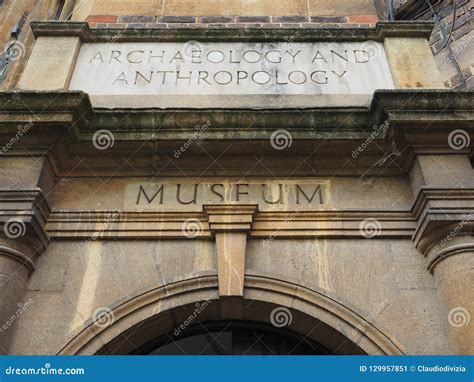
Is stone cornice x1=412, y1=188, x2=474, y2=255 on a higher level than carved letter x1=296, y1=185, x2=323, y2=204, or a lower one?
lower

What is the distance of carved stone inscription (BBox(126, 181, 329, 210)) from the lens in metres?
4.44

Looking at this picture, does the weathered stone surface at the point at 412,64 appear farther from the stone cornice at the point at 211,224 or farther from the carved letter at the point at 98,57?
the carved letter at the point at 98,57

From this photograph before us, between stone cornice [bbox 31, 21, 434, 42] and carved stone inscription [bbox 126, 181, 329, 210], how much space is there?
71.2 inches

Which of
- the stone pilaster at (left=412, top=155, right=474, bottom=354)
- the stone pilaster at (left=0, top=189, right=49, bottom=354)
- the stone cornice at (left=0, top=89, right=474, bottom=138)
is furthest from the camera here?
the stone cornice at (left=0, top=89, right=474, bottom=138)

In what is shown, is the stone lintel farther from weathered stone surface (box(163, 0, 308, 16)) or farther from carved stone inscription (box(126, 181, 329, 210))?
weathered stone surface (box(163, 0, 308, 16))

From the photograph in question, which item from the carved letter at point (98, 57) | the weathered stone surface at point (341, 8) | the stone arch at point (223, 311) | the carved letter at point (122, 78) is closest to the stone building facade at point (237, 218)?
the stone arch at point (223, 311)

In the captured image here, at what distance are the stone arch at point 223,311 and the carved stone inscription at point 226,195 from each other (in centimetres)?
68

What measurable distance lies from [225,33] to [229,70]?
19.2 inches

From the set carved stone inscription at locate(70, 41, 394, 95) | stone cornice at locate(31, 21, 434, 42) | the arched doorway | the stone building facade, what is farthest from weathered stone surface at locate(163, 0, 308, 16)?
the arched doorway

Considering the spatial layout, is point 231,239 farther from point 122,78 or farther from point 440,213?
point 122,78

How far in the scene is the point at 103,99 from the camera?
509 centimetres

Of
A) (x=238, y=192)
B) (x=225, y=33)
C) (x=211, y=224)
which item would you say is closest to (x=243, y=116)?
(x=238, y=192)

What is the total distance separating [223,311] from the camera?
13.7ft

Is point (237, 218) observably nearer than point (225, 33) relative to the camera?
Yes
